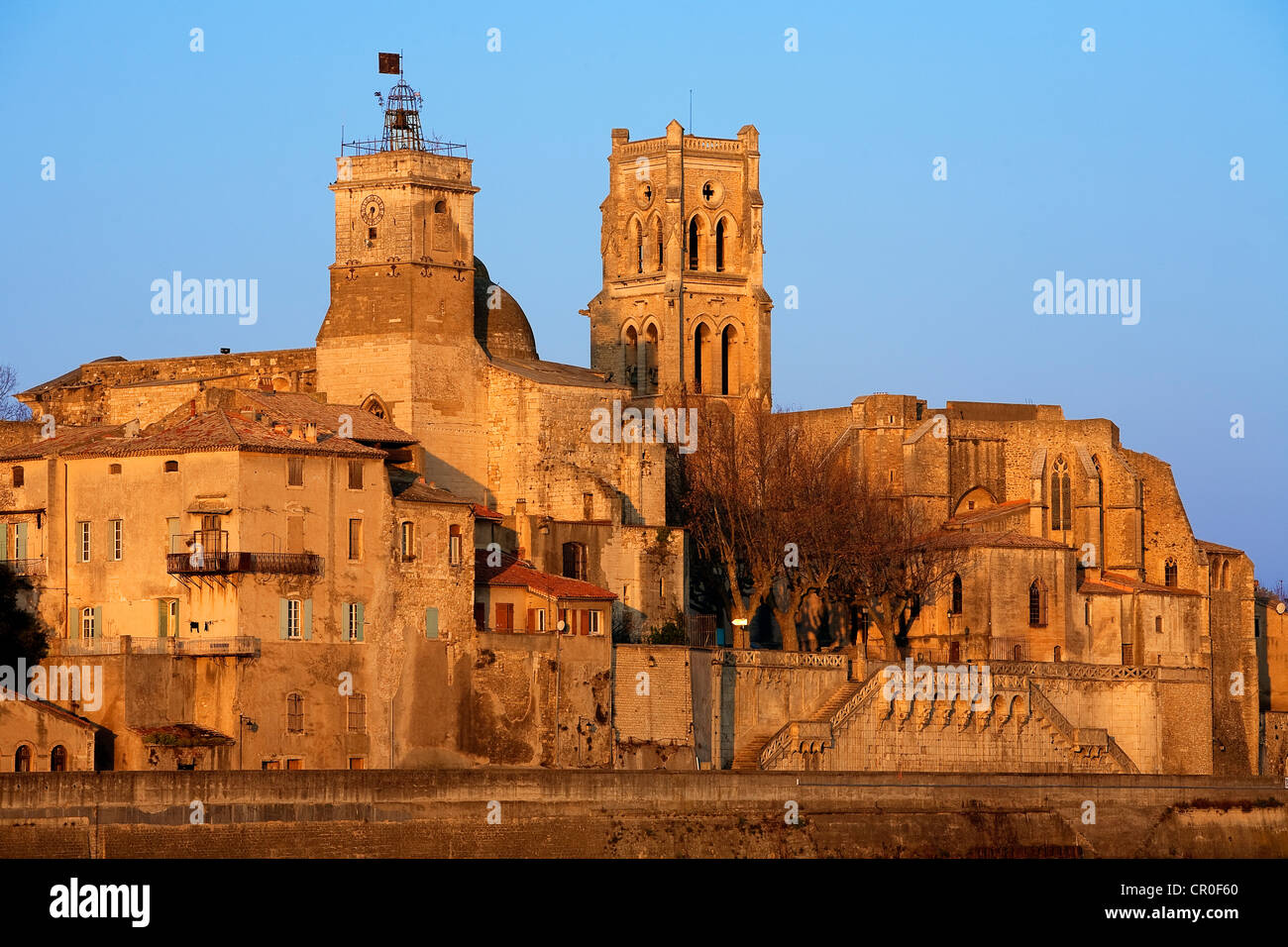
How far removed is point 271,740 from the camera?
242 ft

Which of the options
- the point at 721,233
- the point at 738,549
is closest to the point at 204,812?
the point at 738,549

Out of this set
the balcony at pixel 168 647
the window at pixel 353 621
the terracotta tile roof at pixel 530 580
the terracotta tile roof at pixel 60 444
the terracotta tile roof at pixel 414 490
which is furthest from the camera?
the terracotta tile roof at pixel 530 580

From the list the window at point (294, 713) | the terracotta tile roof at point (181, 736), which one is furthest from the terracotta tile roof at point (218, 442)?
the terracotta tile roof at point (181, 736)

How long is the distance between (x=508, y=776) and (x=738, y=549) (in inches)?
865

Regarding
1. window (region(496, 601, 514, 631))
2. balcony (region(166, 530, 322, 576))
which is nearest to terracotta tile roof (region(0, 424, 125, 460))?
balcony (region(166, 530, 322, 576))

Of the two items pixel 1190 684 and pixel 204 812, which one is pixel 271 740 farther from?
pixel 1190 684

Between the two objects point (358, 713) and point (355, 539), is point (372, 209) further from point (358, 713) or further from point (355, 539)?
point (358, 713)

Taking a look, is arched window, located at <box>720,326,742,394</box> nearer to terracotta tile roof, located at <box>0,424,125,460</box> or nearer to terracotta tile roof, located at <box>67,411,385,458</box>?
terracotta tile roof, located at <box>0,424,125,460</box>

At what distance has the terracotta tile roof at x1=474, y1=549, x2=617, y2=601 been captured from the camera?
265 ft

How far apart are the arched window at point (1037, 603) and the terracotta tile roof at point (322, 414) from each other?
68.2 ft

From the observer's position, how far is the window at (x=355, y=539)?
249ft

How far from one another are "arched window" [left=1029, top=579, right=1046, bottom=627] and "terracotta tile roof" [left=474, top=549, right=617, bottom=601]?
16.9 meters

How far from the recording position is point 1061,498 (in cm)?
10112

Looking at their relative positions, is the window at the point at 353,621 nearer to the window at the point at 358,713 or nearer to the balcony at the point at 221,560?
the balcony at the point at 221,560
